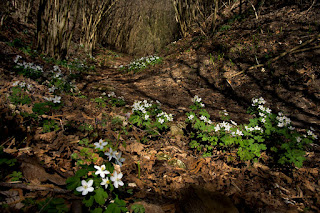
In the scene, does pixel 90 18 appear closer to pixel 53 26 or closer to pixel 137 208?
pixel 53 26

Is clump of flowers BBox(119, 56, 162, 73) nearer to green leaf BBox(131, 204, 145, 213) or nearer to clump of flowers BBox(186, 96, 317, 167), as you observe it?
clump of flowers BBox(186, 96, 317, 167)

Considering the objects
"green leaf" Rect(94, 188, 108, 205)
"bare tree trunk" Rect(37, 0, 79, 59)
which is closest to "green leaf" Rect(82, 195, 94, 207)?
"green leaf" Rect(94, 188, 108, 205)

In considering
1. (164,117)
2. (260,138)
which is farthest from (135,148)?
(260,138)

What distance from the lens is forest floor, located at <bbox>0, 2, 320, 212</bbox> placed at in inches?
64.2

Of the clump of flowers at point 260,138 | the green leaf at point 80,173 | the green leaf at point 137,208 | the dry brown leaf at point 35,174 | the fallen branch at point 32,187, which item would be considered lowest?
the green leaf at point 137,208

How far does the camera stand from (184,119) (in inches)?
122

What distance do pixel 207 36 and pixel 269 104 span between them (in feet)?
15.8

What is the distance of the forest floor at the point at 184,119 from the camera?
1.63 m

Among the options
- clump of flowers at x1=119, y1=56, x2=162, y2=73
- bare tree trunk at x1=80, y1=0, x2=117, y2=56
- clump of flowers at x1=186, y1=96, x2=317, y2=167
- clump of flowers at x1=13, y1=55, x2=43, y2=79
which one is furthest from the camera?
bare tree trunk at x1=80, y1=0, x2=117, y2=56

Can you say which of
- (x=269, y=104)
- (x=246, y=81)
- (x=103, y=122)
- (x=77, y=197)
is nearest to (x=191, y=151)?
(x=103, y=122)

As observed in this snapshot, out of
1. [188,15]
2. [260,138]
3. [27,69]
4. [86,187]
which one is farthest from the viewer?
[188,15]

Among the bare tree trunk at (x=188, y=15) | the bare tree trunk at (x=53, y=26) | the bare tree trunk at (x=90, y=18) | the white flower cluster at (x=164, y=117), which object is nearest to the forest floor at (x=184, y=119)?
the white flower cluster at (x=164, y=117)

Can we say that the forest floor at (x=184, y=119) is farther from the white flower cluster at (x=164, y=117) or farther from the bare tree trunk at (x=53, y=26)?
the bare tree trunk at (x=53, y=26)

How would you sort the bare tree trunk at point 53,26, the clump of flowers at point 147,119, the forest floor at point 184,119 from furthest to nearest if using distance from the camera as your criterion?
the bare tree trunk at point 53,26, the clump of flowers at point 147,119, the forest floor at point 184,119
